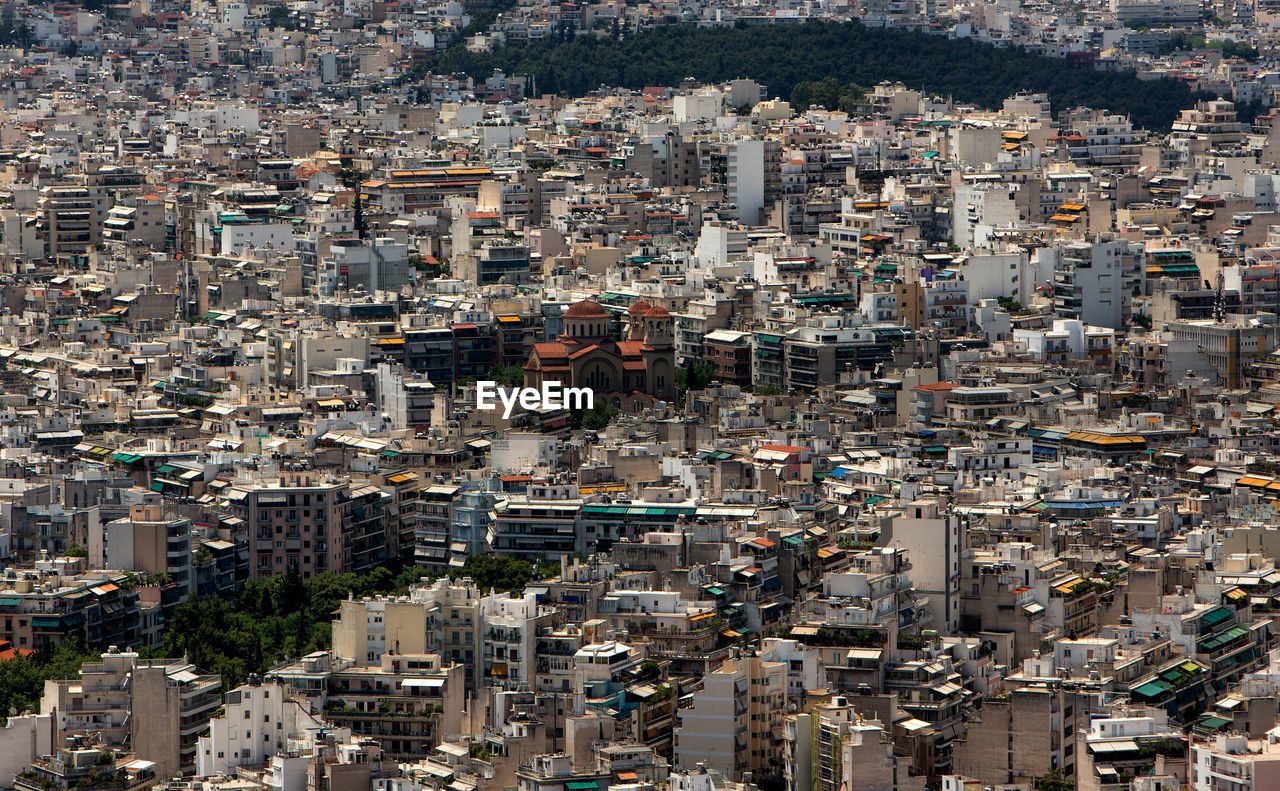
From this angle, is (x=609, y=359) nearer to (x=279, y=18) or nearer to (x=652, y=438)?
(x=652, y=438)

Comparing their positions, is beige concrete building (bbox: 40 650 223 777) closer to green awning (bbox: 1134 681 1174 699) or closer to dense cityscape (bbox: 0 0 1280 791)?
dense cityscape (bbox: 0 0 1280 791)

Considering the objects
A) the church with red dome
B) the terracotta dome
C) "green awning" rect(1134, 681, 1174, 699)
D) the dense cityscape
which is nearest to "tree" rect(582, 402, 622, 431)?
the dense cityscape

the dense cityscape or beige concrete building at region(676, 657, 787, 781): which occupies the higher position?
the dense cityscape

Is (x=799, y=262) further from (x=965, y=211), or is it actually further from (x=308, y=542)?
(x=308, y=542)

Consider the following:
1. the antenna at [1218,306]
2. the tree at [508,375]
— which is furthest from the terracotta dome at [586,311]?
the antenna at [1218,306]

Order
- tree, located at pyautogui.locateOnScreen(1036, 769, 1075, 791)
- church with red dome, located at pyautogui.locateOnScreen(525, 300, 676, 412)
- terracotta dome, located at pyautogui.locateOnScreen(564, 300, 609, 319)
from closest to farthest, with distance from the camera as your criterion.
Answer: tree, located at pyautogui.locateOnScreen(1036, 769, 1075, 791) < church with red dome, located at pyautogui.locateOnScreen(525, 300, 676, 412) < terracotta dome, located at pyautogui.locateOnScreen(564, 300, 609, 319)

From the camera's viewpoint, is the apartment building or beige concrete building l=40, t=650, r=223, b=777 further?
the apartment building

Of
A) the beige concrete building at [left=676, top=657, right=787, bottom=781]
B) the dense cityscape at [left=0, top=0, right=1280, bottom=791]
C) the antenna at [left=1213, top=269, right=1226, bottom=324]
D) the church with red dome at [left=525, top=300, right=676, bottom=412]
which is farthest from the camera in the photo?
the antenna at [left=1213, top=269, right=1226, bottom=324]
